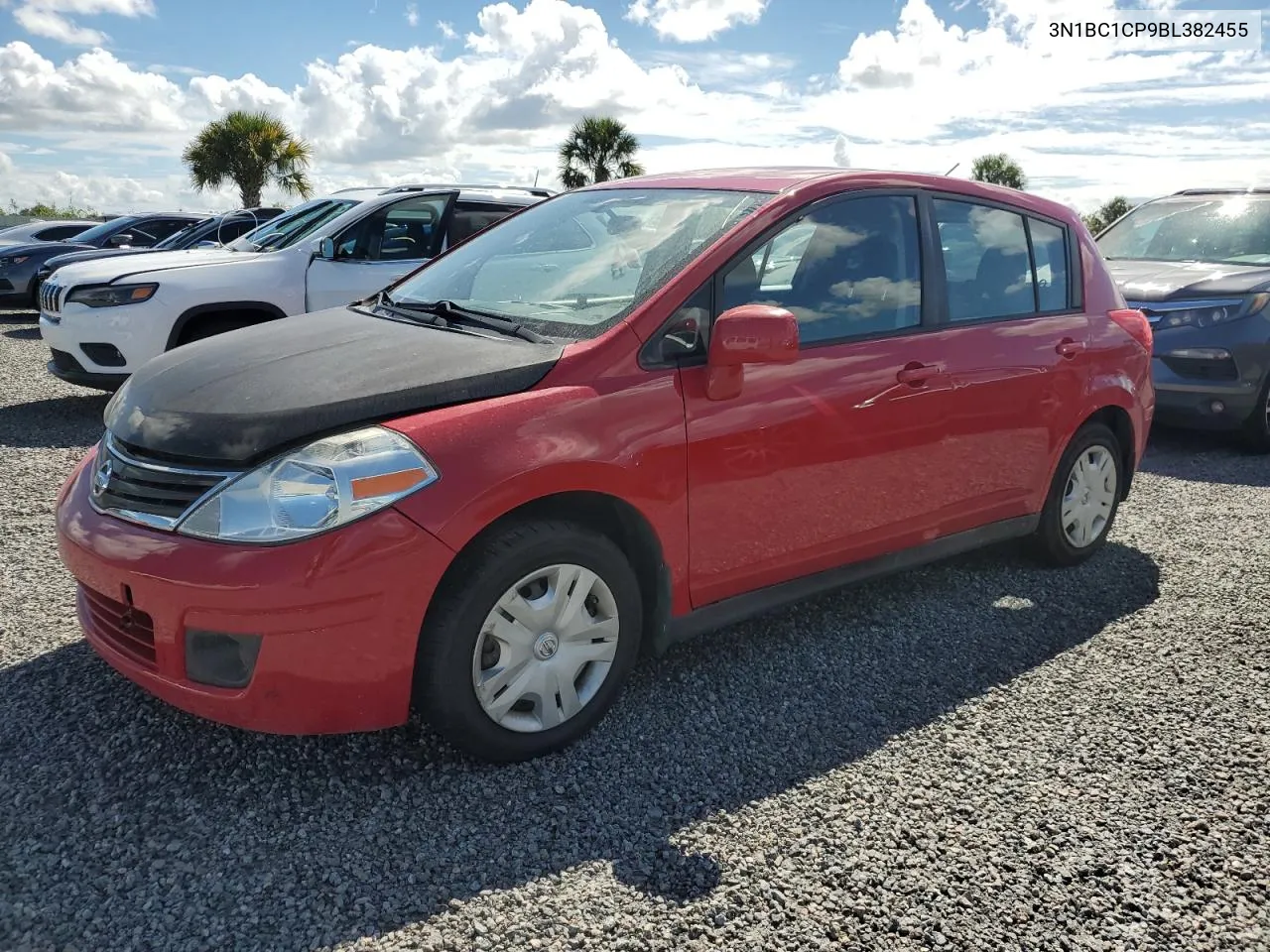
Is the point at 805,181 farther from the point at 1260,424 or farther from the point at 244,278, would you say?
the point at 1260,424

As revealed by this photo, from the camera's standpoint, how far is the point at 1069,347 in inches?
177

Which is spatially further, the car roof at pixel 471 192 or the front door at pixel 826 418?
the car roof at pixel 471 192

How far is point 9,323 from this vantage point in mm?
15578

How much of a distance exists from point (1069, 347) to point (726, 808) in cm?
268

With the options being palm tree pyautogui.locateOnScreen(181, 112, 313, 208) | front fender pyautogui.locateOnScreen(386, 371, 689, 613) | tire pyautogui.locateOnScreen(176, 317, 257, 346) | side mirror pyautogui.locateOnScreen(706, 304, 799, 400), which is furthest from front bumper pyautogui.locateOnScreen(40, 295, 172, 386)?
palm tree pyautogui.locateOnScreen(181, 112, 313, 208)

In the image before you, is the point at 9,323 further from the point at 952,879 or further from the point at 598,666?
the point at 952,879

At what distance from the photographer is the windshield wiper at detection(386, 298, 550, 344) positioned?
3.31 meters

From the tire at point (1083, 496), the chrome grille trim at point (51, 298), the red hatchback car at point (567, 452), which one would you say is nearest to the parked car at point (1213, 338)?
the tire at point (1083, 496)

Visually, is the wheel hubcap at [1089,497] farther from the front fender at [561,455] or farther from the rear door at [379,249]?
the rear door at [379,249]

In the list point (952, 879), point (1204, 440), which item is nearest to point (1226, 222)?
point (1204, 440)

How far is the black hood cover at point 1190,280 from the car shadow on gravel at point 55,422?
23.7 ft

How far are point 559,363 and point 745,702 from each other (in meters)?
1.31

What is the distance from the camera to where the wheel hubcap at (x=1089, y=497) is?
4.77 meters

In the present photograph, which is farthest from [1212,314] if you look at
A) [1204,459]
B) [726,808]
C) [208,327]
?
[208,327]
